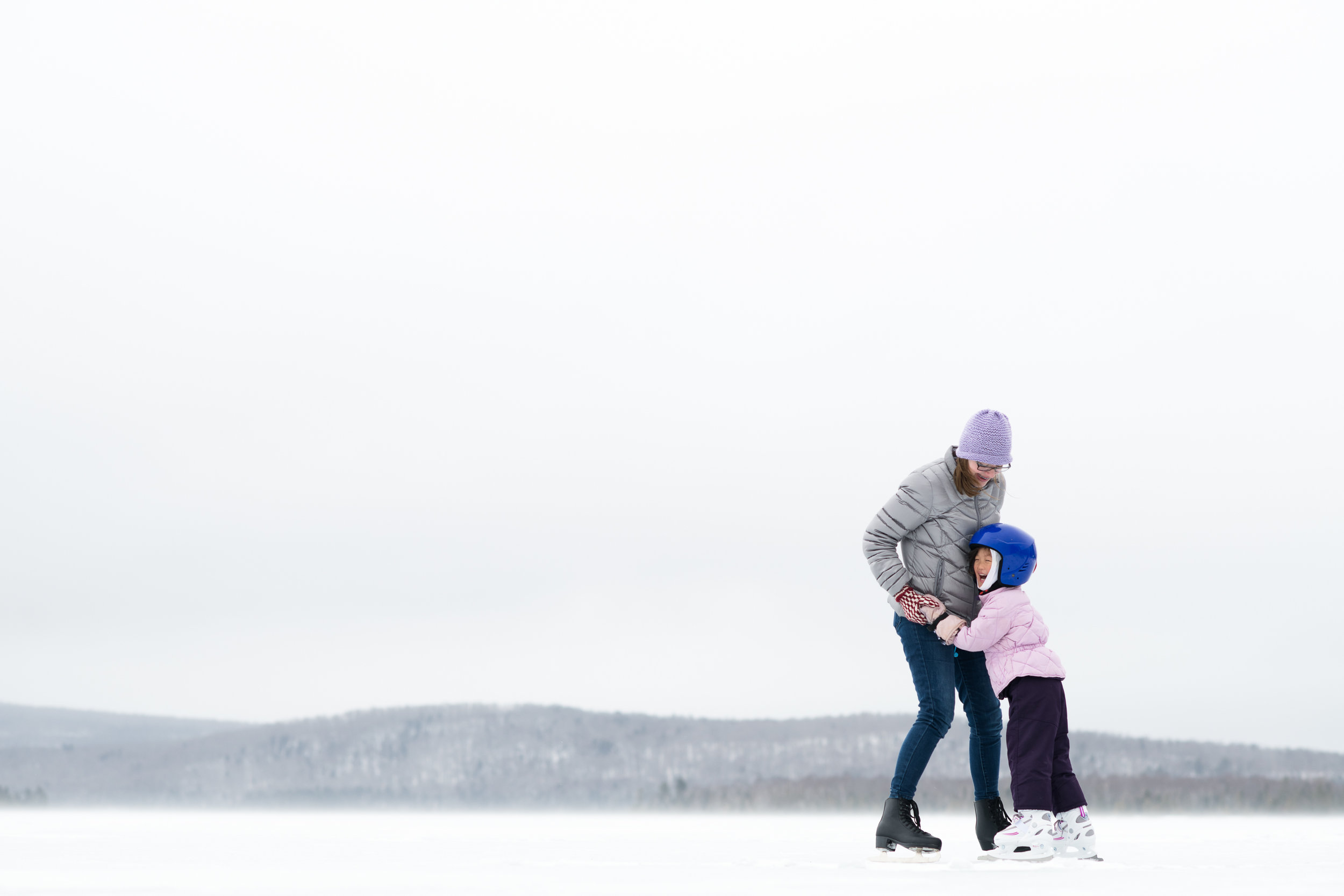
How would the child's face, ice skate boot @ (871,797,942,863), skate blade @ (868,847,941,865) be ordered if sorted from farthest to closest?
the child's face
ice skate boot @ (871,797,942,863)
skate blade @ (868,847,941,865)

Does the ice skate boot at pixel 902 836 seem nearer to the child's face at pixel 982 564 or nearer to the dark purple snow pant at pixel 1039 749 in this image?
the dark purple snow pant at pixel 1039 749

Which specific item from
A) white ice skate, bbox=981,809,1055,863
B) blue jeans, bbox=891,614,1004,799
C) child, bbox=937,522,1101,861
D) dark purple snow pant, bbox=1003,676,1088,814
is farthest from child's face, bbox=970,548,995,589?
white ice skate, bbox=981,809,1055,863

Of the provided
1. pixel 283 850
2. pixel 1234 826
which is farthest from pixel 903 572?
pixel 1234 826

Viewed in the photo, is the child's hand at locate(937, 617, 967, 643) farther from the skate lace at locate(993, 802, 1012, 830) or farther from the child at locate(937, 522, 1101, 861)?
the skate lace at locate(993, 802, 1012, 830)

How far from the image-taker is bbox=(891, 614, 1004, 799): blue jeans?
6.09 m

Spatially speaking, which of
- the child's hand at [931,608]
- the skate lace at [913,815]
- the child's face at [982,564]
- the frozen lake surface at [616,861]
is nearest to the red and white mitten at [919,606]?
the child's hand at [931,608]

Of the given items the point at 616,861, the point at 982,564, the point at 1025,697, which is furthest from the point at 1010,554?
the point at 616,861

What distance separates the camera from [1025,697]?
6047 mm

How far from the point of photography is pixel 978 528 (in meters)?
6.31

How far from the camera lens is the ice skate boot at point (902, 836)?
5973 millimetres

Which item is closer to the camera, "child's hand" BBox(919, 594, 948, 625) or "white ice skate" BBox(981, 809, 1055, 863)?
"white ice skate" BBox(981, 809, 1055, 863)

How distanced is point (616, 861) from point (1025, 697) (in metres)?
2.19

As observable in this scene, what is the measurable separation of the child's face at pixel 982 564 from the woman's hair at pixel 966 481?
0.29 metres

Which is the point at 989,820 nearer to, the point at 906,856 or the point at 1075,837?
the point at 1075,837
